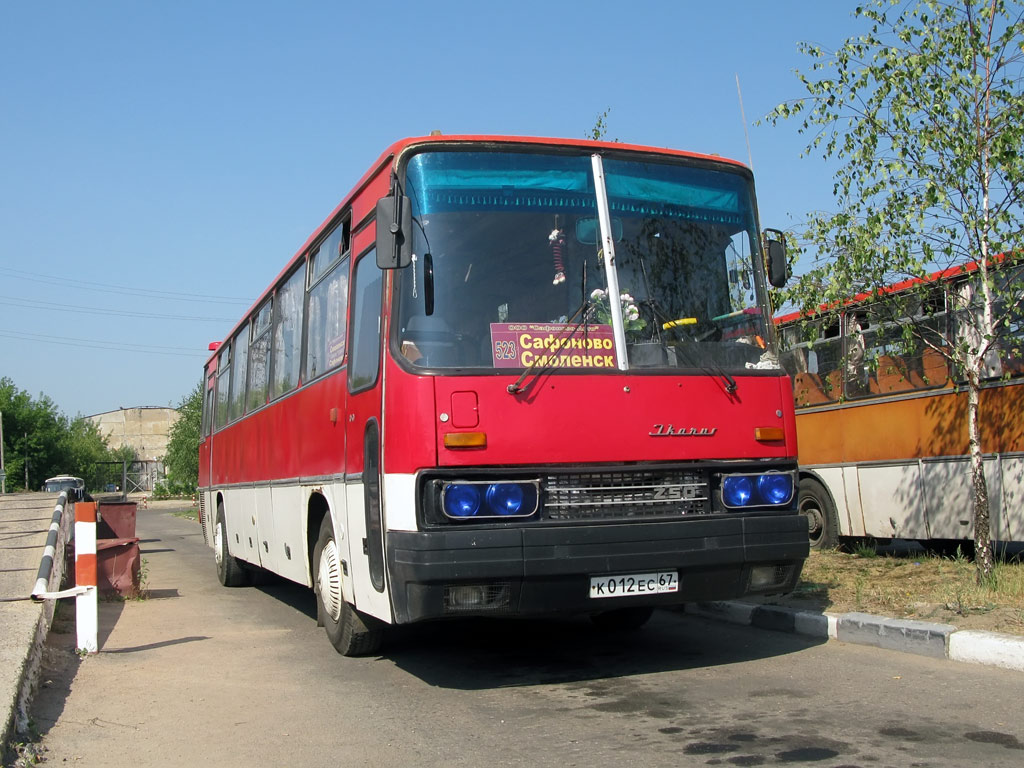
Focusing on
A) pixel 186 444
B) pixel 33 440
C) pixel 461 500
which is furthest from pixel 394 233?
pixel 33 440

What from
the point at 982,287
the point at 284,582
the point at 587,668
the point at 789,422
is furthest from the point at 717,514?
the point at 284,582

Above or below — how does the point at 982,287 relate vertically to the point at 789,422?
above

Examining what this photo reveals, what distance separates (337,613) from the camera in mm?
7848

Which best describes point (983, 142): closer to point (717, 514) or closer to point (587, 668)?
point (717, 514)

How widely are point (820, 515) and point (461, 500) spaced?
917cm

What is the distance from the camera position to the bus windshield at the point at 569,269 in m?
6.32

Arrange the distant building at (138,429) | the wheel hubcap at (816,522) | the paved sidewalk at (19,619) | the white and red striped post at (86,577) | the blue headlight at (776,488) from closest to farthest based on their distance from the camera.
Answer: the paved sidewalk at (19,619) < the blue headlight at (776,488) < the white and red striped post at (86,577) < the wheel hubcap at (816,522) < the distant building at (138,429)

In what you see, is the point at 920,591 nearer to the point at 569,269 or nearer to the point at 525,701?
the point at 525,701

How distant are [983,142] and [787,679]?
17.1 feet

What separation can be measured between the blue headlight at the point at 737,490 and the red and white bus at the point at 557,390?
2 centimetres

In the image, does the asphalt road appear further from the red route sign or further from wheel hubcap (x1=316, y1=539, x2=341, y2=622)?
the red route sign

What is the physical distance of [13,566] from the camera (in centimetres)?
1119

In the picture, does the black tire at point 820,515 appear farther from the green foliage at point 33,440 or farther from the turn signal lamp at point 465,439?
the green foliage at point 33,440

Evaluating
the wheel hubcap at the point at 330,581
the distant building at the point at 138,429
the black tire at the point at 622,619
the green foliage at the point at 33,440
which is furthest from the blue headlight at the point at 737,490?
the distant building at the point at 138,429
